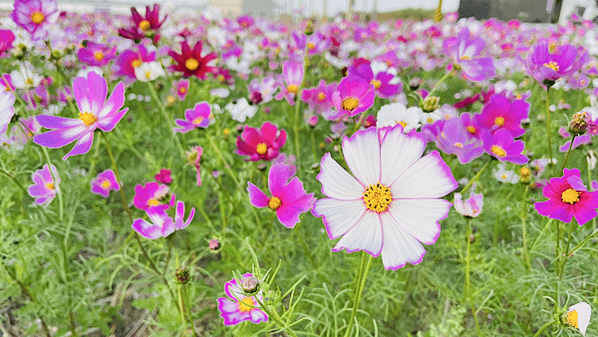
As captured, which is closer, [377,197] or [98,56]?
[377,197]

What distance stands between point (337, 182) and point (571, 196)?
44cm

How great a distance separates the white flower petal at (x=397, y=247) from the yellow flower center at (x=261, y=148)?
422mm

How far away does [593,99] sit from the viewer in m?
1.08

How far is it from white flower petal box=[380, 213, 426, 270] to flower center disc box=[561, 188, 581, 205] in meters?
0.34

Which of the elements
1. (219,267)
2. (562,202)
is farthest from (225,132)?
(562,202)

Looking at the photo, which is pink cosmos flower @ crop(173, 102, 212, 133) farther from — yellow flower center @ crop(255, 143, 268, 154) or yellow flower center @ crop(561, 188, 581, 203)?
yellow flower center @ crop(561, 188, 581, 203)

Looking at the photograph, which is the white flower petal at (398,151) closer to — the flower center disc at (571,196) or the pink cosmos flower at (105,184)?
the flower center disc at (571,196)

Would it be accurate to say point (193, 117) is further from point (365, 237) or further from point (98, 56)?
point (365, 237)

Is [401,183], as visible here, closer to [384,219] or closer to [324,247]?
[384,219]

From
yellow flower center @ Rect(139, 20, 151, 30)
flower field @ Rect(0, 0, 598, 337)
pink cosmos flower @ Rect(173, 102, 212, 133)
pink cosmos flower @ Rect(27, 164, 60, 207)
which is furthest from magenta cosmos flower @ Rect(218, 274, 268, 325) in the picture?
yellow flower center @ Rect(139, 20, 151, 30)

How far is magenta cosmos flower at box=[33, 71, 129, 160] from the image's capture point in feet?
1.88

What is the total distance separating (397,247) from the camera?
475mm

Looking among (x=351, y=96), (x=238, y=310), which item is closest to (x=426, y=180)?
(x=351, y=96)

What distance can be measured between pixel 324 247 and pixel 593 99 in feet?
3.09
